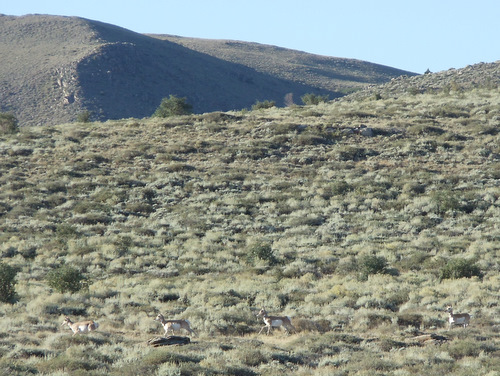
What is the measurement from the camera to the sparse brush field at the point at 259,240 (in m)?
13.4

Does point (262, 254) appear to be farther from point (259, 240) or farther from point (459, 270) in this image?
point (459, 270)

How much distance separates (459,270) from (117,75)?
8344 centimetres

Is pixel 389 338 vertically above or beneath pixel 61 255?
above

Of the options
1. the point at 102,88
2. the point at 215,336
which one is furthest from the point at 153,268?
the point at 102,88

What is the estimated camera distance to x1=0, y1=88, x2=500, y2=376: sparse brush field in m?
13.4

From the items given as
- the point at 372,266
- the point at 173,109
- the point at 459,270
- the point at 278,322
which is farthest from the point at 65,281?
the point at 173,109

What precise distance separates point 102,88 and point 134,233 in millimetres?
66946

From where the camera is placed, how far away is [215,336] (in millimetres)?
15672

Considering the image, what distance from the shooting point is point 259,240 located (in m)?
27.3

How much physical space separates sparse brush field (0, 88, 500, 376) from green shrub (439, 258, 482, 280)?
0.10 metres

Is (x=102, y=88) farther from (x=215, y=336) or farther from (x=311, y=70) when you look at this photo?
(x=215, y=336)

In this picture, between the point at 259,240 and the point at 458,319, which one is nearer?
the point at 458,319

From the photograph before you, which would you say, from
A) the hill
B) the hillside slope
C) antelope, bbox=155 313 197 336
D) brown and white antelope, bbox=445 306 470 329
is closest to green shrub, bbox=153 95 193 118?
the hill

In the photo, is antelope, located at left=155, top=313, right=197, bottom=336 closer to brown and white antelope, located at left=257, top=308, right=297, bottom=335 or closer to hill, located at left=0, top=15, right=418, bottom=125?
brown and white antelope, located at left=257, top=308, right=297, bottom=335
